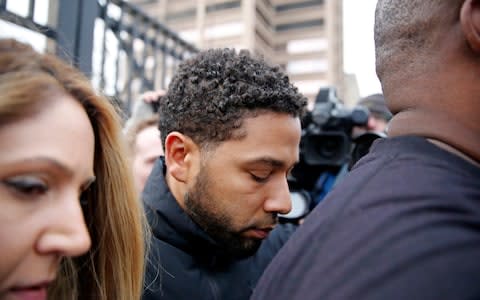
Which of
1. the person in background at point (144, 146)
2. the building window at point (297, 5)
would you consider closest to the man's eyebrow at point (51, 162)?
the person in background at point (144, 146)

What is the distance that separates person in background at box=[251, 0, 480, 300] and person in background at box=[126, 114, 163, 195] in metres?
1.59

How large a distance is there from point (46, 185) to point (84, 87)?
0.90 ft

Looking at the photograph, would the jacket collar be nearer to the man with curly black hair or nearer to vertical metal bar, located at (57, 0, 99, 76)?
the man with curly black hair

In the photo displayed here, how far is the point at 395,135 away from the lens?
33.9 inches

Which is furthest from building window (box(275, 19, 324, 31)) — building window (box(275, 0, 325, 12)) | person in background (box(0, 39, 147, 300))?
person in background (box(0, 39, 147, 300))

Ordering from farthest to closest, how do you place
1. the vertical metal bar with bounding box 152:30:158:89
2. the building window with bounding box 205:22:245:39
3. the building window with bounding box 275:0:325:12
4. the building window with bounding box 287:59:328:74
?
the building window with bounding box 275:0:325:12 → the building window with bounding box 287:59:328:74 → the building window with bounding box 205:22:245:39 → the vertical metal bar with bounding box 152:30:158:89

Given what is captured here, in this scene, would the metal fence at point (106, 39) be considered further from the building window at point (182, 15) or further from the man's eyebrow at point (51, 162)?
the building window at point (182, 15)

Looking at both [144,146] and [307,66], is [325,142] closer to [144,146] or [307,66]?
[144,146]

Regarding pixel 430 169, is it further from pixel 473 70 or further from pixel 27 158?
pixel 27 158

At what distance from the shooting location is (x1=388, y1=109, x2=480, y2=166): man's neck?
761mm

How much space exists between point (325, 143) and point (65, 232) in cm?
174

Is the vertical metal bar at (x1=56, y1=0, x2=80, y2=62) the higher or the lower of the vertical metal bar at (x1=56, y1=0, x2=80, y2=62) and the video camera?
the higher

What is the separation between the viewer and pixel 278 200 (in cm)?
150

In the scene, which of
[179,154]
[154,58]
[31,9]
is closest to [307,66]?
[154,58]
